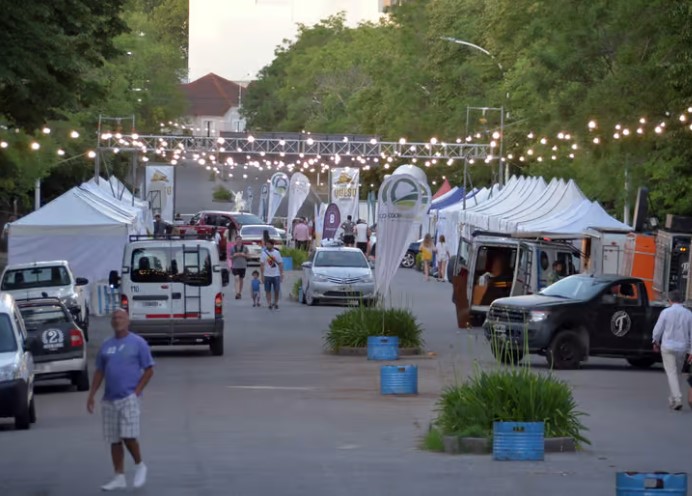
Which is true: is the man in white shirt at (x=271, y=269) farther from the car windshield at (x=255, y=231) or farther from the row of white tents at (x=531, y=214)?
the car windshield at (x=255, y=231)

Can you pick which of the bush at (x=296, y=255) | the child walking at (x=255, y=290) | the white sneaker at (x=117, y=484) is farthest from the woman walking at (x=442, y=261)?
the white sneaker at (x=117, y=484)

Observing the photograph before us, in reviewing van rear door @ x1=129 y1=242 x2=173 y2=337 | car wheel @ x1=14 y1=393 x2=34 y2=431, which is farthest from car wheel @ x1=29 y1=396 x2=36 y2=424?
van rear door @ x1=129 y1=242 x2=173 y2=337

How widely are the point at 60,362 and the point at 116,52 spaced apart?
30.1ft

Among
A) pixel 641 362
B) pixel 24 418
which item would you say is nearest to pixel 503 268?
pixel 641 362

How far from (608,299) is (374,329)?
4503 millimetres

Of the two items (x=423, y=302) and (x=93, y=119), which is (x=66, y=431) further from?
(x=93, y=119)

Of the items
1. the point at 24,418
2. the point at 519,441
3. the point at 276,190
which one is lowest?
the point at 24,418

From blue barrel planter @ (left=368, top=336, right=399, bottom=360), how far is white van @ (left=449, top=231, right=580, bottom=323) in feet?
23.6

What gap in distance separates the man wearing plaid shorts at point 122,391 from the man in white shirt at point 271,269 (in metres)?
24.3

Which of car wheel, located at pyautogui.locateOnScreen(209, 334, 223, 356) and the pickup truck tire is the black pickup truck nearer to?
the pickup truck tire

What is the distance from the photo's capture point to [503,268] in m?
34.0

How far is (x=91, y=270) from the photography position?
121 feet

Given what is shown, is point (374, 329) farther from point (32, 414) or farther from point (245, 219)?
point (245, 219)

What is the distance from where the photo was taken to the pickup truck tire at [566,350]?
24719mm
